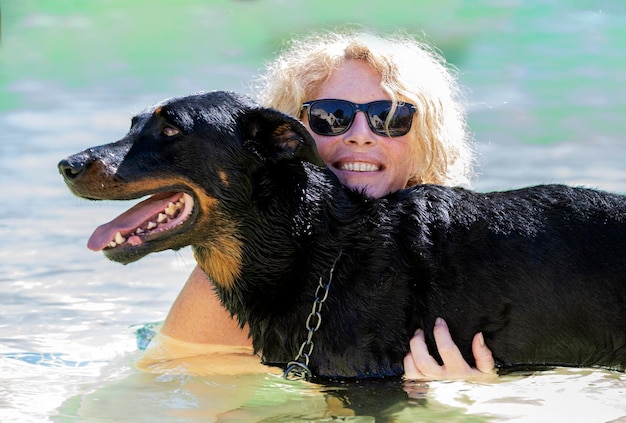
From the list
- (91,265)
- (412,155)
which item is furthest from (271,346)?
(91,265)

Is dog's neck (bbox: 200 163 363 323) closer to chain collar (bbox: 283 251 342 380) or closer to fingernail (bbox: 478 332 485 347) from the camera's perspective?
chain collar (bbox: 283 251 342 380)

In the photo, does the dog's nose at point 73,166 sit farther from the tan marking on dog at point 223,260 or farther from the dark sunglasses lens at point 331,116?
the dark sunglasses lens at point 331,116

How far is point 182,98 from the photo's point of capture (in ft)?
11.7

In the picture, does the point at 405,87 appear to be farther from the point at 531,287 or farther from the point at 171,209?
the point at 171,209

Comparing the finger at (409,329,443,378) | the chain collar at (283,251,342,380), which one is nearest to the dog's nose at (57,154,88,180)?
the chain collar at (283,251,342,380)

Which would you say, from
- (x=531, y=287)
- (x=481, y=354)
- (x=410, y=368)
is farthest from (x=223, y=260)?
(x=531, y=287)

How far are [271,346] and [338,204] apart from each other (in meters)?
0.64

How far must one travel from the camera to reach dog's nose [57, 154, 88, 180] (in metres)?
3.35

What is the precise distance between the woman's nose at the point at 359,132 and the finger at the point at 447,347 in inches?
46.7

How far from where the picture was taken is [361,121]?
4.47m

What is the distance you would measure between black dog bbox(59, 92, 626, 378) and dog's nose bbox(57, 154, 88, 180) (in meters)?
0.22

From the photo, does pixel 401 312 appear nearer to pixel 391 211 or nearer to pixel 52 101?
pixel 391 211

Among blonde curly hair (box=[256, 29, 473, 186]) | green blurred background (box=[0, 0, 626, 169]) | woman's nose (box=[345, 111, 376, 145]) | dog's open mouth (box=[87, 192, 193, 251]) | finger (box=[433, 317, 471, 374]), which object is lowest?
finger (box=[433, 317, 471, 374])

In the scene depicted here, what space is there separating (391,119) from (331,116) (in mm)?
300
